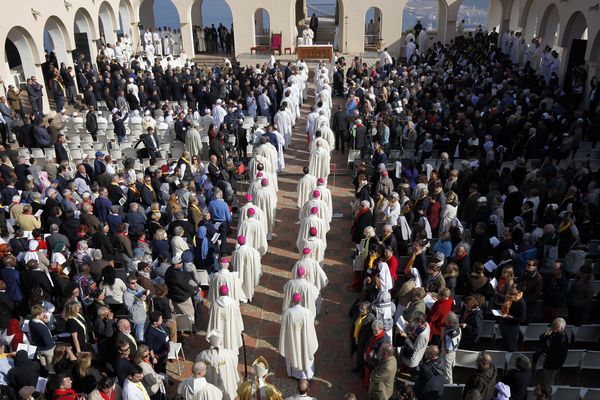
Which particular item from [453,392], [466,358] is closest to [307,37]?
[466,358]

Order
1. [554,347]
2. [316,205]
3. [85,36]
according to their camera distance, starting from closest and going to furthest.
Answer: [554,347]
[316,205]
[85,36]

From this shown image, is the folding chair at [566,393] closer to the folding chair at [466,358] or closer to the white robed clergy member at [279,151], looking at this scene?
the folding chair at [466,358]

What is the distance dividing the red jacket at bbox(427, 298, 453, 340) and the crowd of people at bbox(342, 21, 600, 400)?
0.05 ft

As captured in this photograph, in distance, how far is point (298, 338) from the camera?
308 inches

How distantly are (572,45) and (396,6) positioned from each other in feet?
33.1

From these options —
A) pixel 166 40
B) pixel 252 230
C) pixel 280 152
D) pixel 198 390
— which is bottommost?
pixel 198 390

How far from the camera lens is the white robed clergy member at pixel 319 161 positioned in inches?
532

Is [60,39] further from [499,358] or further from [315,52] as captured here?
[499,358]

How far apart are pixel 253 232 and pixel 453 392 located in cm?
498

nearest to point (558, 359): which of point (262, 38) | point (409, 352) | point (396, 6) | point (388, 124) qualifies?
point (409, 352)

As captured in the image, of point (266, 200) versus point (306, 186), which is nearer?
point (266, 200)

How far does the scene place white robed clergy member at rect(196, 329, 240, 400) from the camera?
688 cm

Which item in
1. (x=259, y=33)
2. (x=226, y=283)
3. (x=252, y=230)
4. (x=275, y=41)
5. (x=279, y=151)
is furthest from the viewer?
(x=259, y=33)

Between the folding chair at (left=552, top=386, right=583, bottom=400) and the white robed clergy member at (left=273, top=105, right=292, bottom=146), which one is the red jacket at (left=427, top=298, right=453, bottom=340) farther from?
the white robed clergy member at (left=273, top=105, right=292, bottom=146)
